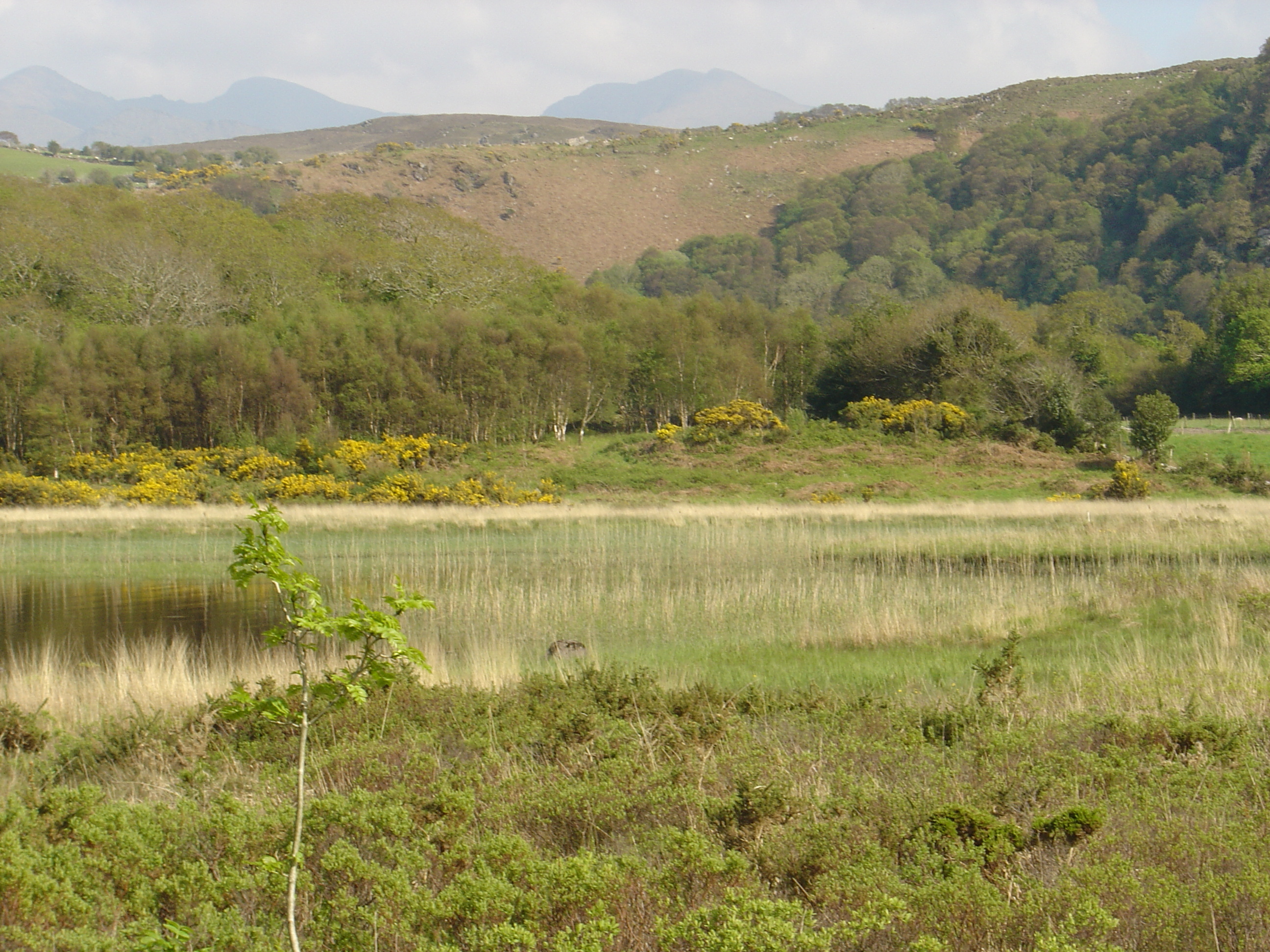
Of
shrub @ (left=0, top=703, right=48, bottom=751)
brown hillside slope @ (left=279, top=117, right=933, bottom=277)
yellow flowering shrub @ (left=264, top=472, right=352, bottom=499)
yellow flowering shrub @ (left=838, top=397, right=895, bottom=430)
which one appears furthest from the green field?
shrub @ (left=0, top=703, right=48, bottom=751)

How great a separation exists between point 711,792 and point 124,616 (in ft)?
42.9

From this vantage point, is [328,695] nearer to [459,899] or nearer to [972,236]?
[459,899]

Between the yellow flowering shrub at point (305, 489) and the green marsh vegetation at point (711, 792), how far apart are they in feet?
76.4

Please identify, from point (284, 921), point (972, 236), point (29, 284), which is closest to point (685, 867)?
point (284, 921)

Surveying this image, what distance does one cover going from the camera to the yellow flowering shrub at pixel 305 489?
34.4m

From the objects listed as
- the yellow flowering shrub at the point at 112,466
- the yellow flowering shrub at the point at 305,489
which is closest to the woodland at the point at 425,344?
the yellow flowering shrub at the point at 112,466

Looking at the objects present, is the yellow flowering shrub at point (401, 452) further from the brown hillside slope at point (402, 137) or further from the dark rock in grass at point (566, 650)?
the brown hillside slope at point (402, 137)

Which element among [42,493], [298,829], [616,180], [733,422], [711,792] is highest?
[616,180]

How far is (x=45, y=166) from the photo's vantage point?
122m

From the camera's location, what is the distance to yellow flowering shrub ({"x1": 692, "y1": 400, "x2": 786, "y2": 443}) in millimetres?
40150

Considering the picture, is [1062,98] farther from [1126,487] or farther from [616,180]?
[1126,487]

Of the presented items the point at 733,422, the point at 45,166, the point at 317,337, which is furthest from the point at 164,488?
the point at 45,166

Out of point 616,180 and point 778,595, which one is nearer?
point 778,595

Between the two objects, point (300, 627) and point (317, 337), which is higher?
point (317, 337)
